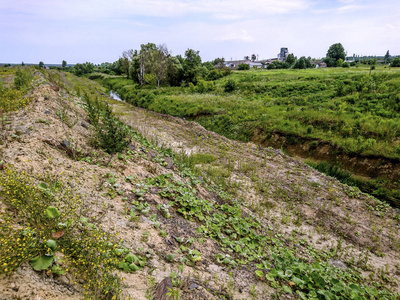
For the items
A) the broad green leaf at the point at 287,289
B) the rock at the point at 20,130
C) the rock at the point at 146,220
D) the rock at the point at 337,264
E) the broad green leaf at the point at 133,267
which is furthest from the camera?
the rock at the point at 337,264

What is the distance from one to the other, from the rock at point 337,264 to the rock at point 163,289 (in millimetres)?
5616

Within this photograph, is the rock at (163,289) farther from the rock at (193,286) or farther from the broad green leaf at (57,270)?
the broad green leaf at (57,270)

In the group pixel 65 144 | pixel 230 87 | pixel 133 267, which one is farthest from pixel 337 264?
pixel 230 87

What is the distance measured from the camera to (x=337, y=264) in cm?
666

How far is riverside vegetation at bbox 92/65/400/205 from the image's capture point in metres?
13.6

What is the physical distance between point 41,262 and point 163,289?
1783 millimetres

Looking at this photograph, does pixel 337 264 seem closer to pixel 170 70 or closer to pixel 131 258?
pixel 131 258

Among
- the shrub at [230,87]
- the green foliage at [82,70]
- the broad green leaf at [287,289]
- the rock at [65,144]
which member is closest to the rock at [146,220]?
the broad green leaf at [287,289]

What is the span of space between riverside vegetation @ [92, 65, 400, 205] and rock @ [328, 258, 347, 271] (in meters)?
Result: 7.70

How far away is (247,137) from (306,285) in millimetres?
15781

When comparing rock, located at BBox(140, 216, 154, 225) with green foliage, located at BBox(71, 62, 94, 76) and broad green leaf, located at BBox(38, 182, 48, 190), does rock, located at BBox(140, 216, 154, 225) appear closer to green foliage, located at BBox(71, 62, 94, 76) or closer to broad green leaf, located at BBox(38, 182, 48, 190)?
broad green leaf, located at BBox(38, 182, 48, 190)

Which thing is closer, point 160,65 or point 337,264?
point 337,264

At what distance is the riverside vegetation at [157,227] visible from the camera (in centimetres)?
322

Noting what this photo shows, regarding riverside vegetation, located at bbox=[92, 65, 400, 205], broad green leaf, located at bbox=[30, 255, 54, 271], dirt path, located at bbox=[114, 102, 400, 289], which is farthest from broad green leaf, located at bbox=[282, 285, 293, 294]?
riverside vegetation, located at bbox=[92, 65, 400, 205]
